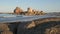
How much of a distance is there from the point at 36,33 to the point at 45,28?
0.43 meters

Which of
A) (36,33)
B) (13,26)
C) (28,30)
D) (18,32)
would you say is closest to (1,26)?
(13,26)

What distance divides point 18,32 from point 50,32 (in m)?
1.93

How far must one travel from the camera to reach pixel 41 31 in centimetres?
715

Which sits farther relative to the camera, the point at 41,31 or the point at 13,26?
the point at 13,26

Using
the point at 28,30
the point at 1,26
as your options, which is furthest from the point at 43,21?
the point at 1,26

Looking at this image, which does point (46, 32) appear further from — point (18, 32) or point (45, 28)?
point (18, 32)

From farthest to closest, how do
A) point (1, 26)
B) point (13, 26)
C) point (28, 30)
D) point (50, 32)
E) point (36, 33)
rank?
point (1, 26), point (13, 26), point (28, 30), point (36, 33), point (50, 32)

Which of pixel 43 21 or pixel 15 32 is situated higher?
pixel 43 21

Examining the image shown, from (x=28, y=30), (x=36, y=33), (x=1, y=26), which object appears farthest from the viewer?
(x=1, y=26)

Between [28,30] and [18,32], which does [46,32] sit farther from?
[18,32]

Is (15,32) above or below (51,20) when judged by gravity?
below

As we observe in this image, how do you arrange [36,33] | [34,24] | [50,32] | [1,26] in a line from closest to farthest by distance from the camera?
[50,32] → [36,33] → [34,24] → [1,26]

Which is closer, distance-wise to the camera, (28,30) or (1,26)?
(28,30)

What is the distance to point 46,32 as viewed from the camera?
6898 millimetres
